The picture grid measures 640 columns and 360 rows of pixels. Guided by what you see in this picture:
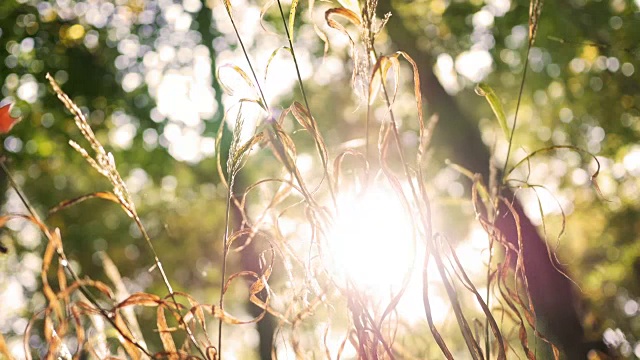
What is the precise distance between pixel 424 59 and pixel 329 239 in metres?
3.58

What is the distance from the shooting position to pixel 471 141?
Answer: 138 inches

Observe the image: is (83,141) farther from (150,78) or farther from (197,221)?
(197,221)

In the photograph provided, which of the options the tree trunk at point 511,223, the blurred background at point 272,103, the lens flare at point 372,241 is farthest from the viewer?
the blurred background at point 272,103

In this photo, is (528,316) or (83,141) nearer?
(528,316)

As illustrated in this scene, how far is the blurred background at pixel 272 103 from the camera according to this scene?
515 cm

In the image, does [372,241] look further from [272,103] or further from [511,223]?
[272,103]

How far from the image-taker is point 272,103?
4078 mm

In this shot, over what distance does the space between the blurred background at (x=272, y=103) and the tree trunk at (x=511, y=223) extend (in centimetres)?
2

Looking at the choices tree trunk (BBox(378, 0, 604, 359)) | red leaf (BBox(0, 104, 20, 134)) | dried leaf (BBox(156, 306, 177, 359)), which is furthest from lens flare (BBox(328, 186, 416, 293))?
tree trunk (BBox(378, 0, 604, 359))

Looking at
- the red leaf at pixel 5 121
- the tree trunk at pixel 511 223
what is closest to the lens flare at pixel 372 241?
the red leaf at pixel 5 121

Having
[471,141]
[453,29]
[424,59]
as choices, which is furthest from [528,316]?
[453,29]

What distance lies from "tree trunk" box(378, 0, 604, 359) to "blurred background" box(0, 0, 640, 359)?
0.02 meters

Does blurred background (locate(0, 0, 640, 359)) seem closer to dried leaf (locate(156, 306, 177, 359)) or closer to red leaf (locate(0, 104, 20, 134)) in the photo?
dried leaf (locate(156, 306, 177, 359))

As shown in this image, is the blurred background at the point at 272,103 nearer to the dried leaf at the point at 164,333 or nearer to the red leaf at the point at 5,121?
the dried leaf at the point at 164,333
